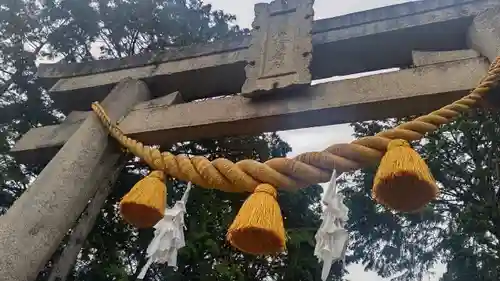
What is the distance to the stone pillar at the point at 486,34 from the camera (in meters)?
1.83

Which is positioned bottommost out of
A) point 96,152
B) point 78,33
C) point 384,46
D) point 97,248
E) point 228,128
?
point 96,152

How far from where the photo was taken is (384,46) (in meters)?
2.25

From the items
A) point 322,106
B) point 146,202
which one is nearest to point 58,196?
point 146,202

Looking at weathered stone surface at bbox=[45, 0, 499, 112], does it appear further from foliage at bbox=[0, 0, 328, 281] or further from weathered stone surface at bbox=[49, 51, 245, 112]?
foliage at bbox=[0, 0, 328, 281]

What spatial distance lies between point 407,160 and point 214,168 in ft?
2.13

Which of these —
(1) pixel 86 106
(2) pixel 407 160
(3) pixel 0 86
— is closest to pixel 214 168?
(2) pixel 407 160

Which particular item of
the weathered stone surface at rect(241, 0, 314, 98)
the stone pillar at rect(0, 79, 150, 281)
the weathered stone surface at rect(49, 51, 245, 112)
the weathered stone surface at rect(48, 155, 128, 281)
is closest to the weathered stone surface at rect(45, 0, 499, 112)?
the weathered stone surface at rect(49, 51, 245, 112)

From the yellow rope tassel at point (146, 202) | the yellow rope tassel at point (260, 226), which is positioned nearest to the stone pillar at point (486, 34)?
the yellow rope tassel at point (260, 226)

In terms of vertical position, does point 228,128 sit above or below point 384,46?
below

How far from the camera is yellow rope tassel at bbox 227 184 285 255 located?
1.44 m

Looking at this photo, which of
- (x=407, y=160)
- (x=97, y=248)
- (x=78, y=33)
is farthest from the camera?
(x=78, y=33)

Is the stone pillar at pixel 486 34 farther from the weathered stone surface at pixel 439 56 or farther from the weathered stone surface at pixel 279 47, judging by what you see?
the weathered stone surface at pixel 279 47

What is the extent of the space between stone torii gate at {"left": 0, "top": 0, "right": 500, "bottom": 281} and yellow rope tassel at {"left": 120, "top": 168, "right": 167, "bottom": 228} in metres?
0.33

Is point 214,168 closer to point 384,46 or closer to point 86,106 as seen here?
point 384,46
